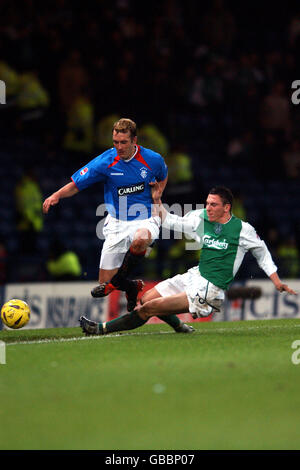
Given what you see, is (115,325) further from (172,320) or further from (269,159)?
(269,159)

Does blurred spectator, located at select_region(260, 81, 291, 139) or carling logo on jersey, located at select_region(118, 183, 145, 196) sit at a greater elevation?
blurred spectator, located at select_region(260, 81, 291, 139)

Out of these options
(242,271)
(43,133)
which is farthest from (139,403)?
(43,133)

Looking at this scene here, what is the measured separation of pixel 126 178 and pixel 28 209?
18.3 feet

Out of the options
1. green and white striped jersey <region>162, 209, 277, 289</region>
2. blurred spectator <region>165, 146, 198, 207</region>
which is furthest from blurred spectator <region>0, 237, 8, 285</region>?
green and white striped jersey <region>162, 209, 277, 289</region>

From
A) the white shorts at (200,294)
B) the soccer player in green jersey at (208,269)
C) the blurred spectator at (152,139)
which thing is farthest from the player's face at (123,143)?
the blurred spectator at (152,139)

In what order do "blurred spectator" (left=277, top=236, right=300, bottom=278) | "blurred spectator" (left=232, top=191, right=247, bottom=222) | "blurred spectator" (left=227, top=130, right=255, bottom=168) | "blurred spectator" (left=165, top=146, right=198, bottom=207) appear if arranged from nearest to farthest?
"blurred spectator" (left=165, top=146, right=198, bottom=207) < "blurred spectator" (left=277, top=236, right=300, bottom=278) < "blurred spectator" (left=232, top=191, right=247, bottom=222) < "blurred spectator" (left=227, top=130, right=255, bottom=168)

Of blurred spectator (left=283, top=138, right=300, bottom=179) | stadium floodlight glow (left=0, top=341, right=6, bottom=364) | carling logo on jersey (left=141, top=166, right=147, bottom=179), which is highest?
blurred spectator (left=283, top=138, right=300, bottom=179)

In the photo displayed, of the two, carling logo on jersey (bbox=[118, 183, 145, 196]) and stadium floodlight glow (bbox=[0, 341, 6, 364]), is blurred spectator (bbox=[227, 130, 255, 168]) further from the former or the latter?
stadium floodlight glow (bbox=[0, 341, 6, 364])

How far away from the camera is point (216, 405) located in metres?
5.14

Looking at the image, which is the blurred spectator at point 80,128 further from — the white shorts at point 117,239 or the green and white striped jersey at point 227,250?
the green and white striped jersey at point 227,250

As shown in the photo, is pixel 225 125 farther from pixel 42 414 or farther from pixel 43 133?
pixel 42 414

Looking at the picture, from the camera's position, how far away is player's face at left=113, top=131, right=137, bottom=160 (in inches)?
353

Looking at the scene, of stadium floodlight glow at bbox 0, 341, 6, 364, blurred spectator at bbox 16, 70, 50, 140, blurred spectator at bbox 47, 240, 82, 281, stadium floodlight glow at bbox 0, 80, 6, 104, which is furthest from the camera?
blurred spectator at bbox 16, 70, 50, 140
